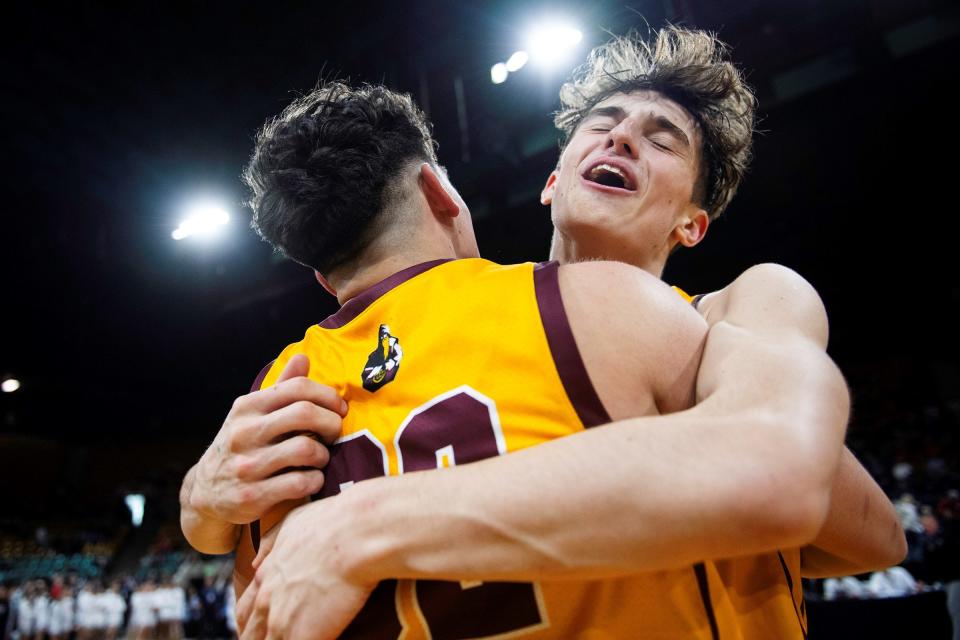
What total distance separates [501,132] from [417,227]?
671cm

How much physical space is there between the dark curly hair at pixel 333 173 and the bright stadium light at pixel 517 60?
567 cm

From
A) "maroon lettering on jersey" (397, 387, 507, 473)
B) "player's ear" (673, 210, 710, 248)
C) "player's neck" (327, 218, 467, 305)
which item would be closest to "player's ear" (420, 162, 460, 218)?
"player's neck" (327, 218, 467, 305)

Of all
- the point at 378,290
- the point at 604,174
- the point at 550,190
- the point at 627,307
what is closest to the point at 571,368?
the point at 627,307

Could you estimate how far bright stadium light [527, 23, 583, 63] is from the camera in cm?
606

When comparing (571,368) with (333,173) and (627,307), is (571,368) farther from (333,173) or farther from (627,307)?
(333,173)

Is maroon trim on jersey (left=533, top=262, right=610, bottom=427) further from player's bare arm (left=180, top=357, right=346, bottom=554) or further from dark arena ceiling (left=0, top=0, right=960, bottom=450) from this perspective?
dark arena ceiling (left=0, top=0, right=960, bottom=450)

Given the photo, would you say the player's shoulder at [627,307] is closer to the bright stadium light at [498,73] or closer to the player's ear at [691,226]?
the player's ear at [691,226]

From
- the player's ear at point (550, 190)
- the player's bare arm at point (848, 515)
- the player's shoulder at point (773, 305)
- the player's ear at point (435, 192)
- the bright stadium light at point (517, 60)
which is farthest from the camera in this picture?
the bright stadium light at point (517, 60)

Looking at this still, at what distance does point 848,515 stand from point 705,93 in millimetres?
1621

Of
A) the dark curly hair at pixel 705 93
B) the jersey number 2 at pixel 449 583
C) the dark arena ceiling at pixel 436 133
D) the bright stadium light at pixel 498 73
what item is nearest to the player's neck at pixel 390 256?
the jersey number 2 at pixel 449 583

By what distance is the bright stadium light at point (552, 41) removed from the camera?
6.06 meters

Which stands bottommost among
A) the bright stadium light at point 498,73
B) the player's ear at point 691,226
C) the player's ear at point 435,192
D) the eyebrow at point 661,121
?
the player's ear at point 435,192

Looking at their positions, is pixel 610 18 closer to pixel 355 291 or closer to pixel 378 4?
pixel 378 4

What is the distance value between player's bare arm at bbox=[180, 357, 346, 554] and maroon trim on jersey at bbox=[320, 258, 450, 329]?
167 mm
